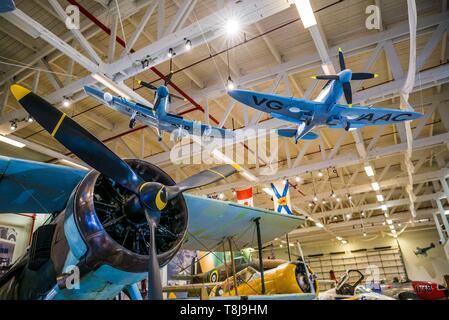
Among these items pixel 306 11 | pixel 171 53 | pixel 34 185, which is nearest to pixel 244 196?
pixel 171 53

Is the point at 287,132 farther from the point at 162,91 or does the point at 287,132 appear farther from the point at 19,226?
the point at 19,226

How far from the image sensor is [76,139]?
7.52ft

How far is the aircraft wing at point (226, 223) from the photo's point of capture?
158 inches

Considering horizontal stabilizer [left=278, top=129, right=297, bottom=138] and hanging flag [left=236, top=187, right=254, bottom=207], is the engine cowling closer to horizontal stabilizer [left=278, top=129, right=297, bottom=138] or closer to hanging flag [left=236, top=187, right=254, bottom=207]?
horizontal stabilizer [left=278, top=129, right=297, bottom=138]

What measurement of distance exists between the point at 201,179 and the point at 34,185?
1742mm

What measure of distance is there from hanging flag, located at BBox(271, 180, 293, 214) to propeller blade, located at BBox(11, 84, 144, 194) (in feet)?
22.5

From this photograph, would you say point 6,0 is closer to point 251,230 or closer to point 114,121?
point 251,230

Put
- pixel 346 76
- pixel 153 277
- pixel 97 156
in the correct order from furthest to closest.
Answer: pixel 346 76
pixel 97 156
pixel 153 277

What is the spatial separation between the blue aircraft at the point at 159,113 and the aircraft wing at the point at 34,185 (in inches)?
131

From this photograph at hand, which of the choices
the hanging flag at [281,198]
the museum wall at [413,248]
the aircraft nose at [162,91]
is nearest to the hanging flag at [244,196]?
the hanging flag at [281,198]

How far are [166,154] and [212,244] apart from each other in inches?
192

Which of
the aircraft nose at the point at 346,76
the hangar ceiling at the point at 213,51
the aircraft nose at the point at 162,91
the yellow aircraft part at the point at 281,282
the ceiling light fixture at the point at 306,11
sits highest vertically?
the hangar ceiling at the point at 213,51

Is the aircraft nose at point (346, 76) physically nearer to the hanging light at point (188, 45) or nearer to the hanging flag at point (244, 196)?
the hanging light at point (188, 45)

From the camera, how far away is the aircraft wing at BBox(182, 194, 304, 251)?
401 cm
